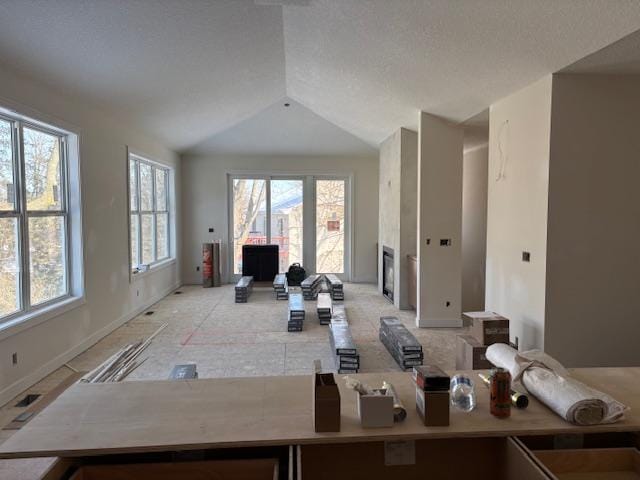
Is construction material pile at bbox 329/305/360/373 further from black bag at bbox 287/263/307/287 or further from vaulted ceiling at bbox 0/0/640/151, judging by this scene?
black bag at bbox 287/263/307/287

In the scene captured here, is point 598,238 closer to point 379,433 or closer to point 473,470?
point 473,470

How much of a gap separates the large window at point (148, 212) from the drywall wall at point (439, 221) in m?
4.13

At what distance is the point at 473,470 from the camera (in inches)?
63.4

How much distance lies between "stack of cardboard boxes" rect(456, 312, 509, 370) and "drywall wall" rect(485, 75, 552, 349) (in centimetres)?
33

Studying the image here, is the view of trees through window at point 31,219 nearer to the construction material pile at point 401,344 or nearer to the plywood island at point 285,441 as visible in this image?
the plywood island at point 285,441

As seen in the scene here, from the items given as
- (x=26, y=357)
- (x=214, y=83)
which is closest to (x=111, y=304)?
(x=26, y=357)

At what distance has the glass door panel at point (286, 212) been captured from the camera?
920 cm

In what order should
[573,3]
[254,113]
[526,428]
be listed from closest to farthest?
[526,428], [573,3], [254,113]

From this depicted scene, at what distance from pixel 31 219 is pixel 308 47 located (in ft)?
10.6

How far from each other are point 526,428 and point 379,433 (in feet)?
1.69

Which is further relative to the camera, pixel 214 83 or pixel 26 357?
pixel 214 83

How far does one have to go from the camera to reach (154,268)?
7121mm

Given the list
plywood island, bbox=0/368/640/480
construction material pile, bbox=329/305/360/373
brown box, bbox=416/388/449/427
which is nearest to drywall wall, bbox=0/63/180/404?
plywood island, bbox=0/368/640/480

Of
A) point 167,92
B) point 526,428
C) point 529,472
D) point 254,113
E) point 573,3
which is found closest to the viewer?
point 529,472
